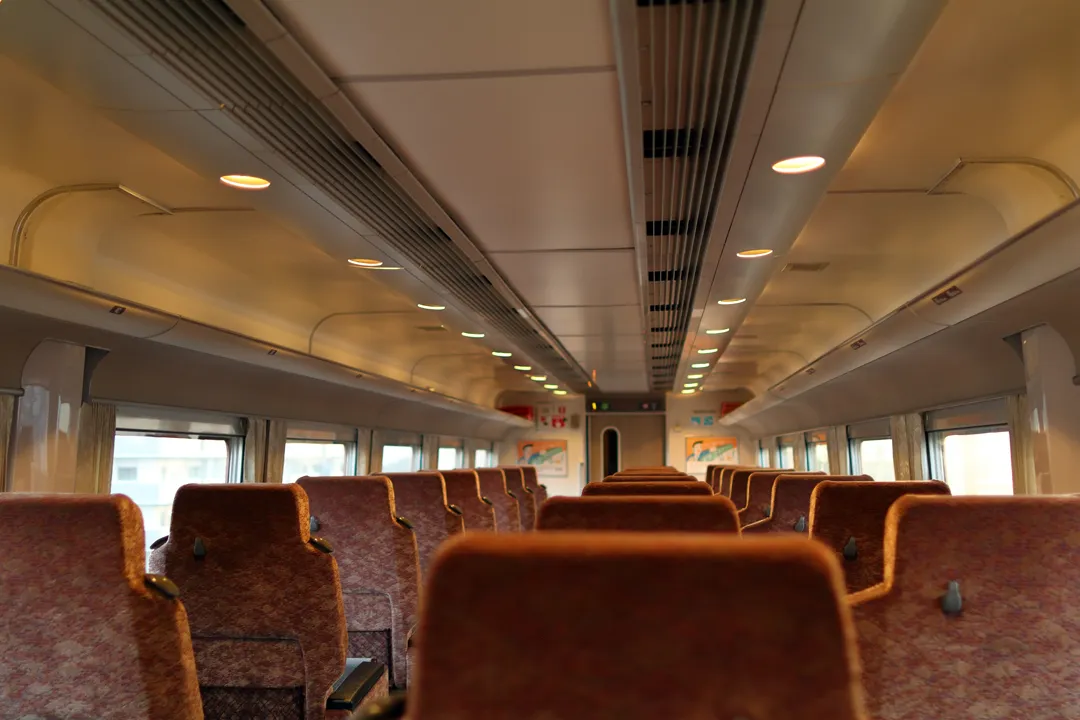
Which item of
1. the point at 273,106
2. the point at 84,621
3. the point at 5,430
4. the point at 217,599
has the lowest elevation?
the point at 217,599

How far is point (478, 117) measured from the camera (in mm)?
3551

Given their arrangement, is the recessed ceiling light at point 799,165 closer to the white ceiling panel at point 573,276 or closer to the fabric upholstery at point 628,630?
the white ceiling panel at point 573,276

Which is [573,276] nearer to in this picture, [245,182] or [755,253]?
[755,253]

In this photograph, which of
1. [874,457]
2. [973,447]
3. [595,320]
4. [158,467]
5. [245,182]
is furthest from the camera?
[874,457]

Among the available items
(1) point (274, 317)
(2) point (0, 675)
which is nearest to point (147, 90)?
(2) point (0, 675)

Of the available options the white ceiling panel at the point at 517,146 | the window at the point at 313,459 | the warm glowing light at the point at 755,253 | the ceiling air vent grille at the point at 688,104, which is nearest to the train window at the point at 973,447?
the warm glowing light at the point at 755,253

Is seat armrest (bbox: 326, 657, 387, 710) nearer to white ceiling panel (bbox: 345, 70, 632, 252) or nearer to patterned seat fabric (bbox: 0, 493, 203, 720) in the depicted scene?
patterned seat fabric (bbox: 0, 493, 203, 720)

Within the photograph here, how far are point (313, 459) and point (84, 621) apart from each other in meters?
8.90

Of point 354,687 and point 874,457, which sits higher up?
point 874,457

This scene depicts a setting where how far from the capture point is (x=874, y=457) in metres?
12.1

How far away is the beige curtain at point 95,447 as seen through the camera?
6.26 m

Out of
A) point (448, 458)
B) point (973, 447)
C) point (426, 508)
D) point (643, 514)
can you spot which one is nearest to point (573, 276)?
point (426, 508)

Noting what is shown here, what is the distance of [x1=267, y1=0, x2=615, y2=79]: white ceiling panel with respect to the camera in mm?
2648

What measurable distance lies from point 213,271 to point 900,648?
7.09 meters
